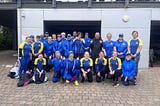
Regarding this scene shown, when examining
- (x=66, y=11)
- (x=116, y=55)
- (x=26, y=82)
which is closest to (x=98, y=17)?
(x=66, y=11)

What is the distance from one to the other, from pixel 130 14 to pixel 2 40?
17.0 metres

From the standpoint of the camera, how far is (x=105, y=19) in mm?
12305

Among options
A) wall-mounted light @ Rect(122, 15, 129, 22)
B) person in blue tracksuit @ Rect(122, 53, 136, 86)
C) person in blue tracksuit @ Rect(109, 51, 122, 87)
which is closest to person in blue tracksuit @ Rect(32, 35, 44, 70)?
person in blue tracksuit @ Rect(109, 51, 122, 87)

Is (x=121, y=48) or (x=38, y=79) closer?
(x=38, y=79)

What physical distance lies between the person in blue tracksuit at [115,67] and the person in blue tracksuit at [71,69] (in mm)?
1110

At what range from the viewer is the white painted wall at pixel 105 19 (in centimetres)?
1223

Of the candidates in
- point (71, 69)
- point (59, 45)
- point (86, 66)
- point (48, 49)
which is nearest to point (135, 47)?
point (86, 66)

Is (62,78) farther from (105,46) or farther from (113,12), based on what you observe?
(113,12)

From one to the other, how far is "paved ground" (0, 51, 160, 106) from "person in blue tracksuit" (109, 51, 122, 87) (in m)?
0.33

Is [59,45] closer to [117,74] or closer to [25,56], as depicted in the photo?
[25,56]

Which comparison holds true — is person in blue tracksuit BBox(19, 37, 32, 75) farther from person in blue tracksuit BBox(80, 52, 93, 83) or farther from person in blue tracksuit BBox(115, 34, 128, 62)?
person in blue tracksuit BBox(115, 34, 128, 62)

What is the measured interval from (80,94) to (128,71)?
214 cm

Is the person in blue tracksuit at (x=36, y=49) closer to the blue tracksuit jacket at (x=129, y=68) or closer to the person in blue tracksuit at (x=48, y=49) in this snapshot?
the person in blue tracksuit at (x=48, y=49)

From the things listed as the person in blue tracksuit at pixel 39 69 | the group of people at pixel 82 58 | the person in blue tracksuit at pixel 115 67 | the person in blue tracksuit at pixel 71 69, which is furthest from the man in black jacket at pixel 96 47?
the person in blue tracksuit at pixel 39 69
